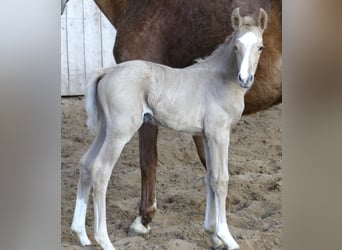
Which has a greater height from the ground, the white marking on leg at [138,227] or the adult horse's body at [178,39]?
the adult horse's body at [178,39]

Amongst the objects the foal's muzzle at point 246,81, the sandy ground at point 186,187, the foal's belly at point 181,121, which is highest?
the foal's muzzle at point 246,81

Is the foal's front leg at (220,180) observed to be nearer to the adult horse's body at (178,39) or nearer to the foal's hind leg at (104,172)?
the adult horse's body at (178,39)

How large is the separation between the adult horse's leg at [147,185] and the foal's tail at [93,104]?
108 mm

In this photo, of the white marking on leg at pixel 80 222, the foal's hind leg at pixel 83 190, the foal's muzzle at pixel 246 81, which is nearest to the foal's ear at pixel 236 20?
the foal's muzzle at pixel 246 81

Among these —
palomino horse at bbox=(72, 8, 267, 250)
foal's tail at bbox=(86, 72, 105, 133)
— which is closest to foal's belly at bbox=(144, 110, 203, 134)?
palomino horse at bbox=(72, 8, 267, 250)

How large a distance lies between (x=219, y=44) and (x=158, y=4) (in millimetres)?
161

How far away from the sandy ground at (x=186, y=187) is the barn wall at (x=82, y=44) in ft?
0.16

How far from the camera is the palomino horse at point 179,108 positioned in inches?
47.3

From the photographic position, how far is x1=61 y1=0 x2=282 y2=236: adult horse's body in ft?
4.17

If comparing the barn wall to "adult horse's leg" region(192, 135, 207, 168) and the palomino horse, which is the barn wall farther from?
"adult horse's leg" region(192, 135, 207, 168)

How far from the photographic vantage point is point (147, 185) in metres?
1.29

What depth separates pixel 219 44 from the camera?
50.0 inches

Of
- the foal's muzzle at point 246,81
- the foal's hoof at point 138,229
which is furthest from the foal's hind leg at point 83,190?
the foal's muzzle at point 246,81

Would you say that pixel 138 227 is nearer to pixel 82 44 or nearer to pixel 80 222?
pixel 80 222
